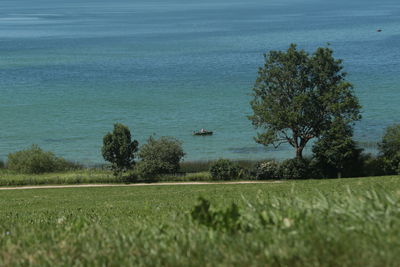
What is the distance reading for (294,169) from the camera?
143 feet

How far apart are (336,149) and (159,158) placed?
12023mm

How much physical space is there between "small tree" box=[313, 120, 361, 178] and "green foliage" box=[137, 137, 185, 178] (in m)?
9.73

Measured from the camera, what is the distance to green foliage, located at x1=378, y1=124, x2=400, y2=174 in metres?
42.9

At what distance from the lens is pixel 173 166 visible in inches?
1800

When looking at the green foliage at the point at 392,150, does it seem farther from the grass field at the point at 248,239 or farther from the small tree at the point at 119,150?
the grass field at the point at 248,239

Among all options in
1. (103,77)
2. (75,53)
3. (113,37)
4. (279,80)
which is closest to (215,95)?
(103,77)

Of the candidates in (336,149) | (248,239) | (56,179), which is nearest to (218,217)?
(248,239)

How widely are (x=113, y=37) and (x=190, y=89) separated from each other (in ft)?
221

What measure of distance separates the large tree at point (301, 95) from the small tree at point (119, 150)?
355 inches

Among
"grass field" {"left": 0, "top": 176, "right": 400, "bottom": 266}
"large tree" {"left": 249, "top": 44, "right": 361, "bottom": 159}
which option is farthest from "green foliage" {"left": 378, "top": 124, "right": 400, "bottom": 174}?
"grass field" {"left": 0, "top": 176, "right": 400, "bottom": 266}

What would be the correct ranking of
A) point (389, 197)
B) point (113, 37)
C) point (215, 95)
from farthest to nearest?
point (113, 37) → point (215, 95) → point (389, 197)

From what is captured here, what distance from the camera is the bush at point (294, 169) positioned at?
43691mm

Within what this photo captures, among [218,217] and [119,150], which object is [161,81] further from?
[218,217]

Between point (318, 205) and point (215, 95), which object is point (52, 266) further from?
point (215, 95)
